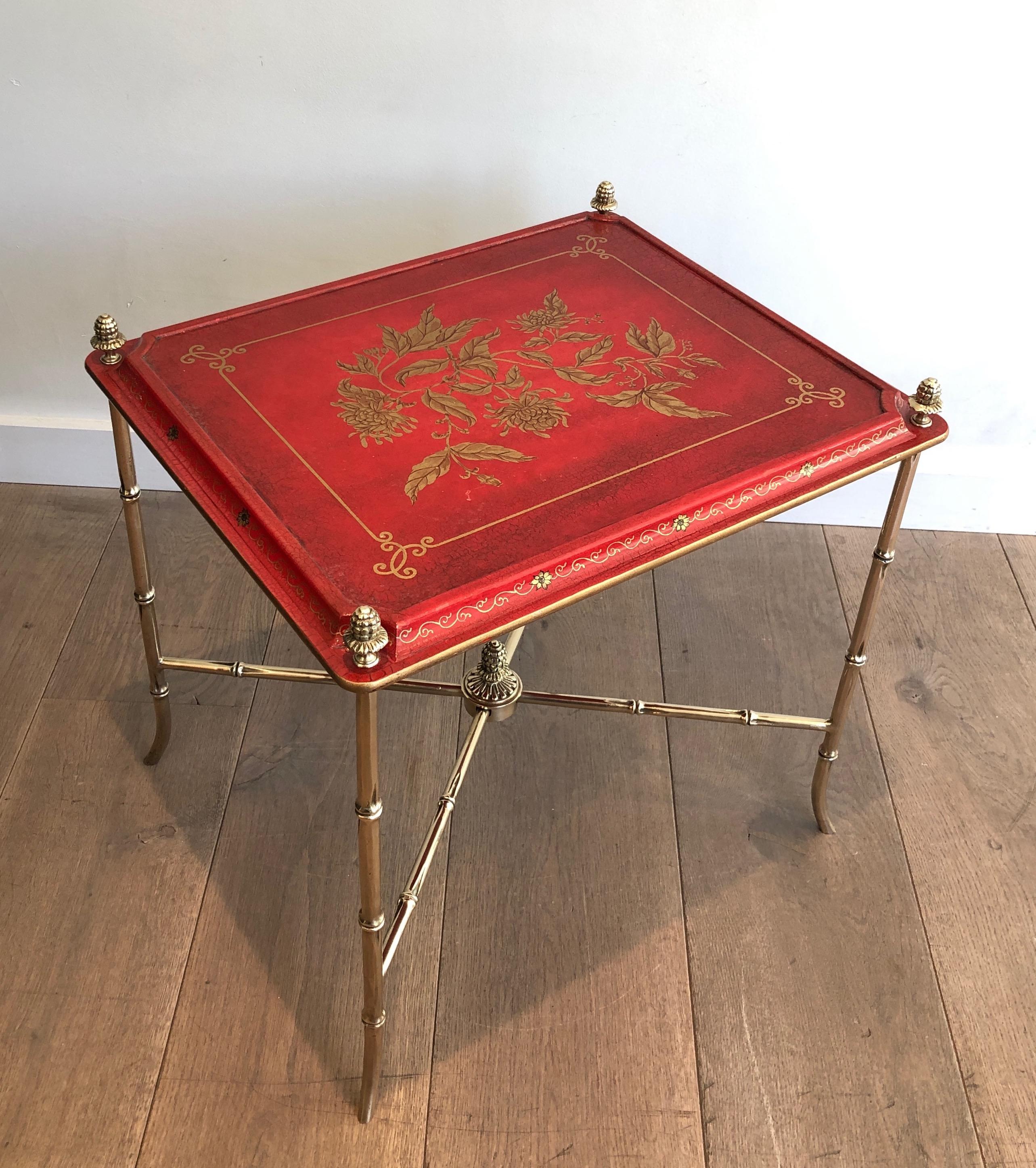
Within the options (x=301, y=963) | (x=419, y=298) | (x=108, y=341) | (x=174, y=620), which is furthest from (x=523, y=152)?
(x=301, y=963)

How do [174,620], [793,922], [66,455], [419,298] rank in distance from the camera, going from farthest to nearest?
[66,455] → [174,620] → [793,922] → [419,298]

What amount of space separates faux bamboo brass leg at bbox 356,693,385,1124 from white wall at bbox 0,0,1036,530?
818mm

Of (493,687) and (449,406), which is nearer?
(449,406)

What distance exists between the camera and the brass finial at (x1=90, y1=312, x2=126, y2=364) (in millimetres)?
1007

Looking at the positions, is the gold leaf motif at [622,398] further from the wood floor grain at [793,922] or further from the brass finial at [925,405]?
the wood floor grain at [793,922]

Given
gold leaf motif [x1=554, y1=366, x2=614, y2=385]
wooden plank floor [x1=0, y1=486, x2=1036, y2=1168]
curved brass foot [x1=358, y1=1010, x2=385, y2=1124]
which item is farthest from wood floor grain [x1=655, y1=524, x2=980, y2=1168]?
gold leaf motif [x1=554, y1=366, x2=614, y2=385]

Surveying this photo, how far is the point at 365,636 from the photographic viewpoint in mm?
736

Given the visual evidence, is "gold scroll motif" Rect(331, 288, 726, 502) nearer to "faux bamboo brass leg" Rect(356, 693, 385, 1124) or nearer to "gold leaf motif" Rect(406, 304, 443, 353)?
"gold leaf motif" Rect(406, 304, 443, 353)

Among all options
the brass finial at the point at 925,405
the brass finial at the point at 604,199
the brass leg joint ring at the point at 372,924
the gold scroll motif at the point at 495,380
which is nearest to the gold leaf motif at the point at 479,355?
the gold scroll motif at the point at 495,380

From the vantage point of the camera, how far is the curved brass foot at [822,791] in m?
1.27

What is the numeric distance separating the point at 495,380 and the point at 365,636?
36cm

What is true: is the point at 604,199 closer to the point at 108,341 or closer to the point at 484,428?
the point at 484,428

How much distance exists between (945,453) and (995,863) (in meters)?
0.66

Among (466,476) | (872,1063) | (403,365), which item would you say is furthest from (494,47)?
(872,1063)
